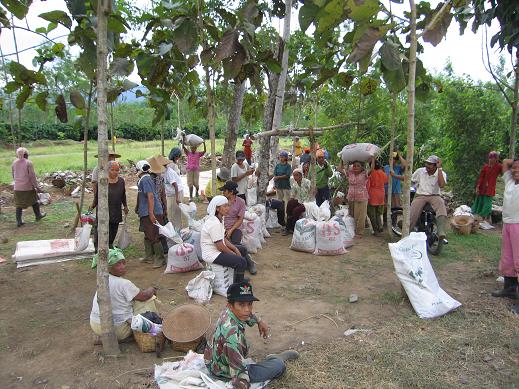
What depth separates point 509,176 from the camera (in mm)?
4688

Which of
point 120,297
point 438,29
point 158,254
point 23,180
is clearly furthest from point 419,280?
point 23,180

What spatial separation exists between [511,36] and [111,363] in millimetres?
5036

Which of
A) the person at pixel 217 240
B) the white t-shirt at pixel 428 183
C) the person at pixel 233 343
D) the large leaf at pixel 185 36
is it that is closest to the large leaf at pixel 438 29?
the large leaf at pixel 185 36

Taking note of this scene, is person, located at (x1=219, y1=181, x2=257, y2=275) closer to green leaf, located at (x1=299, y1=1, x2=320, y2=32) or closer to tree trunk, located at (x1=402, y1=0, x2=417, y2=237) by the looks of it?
tree trunk, located at (x1=402, y1=0, x2=417, y2=237)

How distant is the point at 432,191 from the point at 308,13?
12.8 feet

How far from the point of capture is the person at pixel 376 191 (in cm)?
733

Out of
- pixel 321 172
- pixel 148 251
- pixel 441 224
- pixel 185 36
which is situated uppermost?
pixel 185 36

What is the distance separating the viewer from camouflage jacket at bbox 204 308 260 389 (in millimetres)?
2801

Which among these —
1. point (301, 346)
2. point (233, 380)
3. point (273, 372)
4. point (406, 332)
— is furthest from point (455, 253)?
point (233, 380)

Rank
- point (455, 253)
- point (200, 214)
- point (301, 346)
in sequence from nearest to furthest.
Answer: point (301, 346)
point (455, 253)
point (200, 214)

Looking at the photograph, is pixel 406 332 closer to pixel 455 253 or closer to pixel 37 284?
pixel 455 253

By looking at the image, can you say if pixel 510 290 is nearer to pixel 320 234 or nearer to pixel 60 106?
pixel 320 234

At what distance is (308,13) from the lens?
343 centimetres

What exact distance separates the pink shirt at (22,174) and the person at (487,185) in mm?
8574
